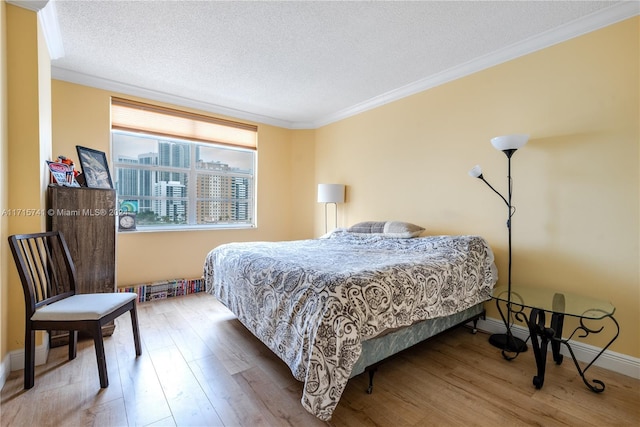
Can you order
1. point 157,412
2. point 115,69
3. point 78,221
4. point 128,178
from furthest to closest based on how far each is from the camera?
1. point 128,178
2. point 115,69
3. point 78,221
4. point 157,412

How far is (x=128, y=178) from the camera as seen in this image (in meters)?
3.49

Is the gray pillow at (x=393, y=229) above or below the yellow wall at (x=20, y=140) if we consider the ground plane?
below

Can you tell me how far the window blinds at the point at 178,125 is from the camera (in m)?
3.34

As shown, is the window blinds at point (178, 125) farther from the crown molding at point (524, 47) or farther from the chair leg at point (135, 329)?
the chair leg at point (135, 329)

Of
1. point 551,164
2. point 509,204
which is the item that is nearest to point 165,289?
point 509,204

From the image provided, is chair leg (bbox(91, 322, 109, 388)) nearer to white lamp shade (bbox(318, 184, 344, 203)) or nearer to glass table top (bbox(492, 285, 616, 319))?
glass table top (bbox(492, 285, 616, 319))

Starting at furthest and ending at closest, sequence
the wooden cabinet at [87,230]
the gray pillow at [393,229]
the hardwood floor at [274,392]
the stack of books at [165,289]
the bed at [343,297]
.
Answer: the stack of books at [165,289] → the gray pillow at [393,229] → the wooden cabinet at [87,230] → the hardwood floor at [274,392] → the bed at [343,297]

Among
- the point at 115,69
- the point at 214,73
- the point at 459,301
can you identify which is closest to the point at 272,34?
the point at 214,73

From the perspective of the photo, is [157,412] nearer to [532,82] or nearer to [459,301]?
[459,301]

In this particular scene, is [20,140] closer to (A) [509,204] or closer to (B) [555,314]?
Answer: (A) [509,204]

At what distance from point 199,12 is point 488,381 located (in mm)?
3167

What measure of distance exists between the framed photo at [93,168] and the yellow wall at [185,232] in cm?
56

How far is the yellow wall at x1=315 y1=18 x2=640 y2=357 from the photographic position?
6.50 feet

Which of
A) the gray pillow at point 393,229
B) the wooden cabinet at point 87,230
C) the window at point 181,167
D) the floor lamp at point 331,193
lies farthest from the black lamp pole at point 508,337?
the window at point 181,167
